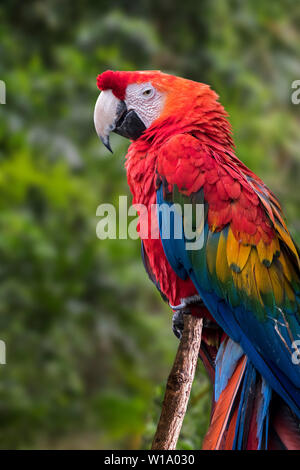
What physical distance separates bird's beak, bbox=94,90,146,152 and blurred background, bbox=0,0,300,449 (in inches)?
65.2

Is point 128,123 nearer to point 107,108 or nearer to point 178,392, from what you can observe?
point 107,108

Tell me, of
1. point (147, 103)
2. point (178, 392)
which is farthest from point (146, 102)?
point (178, 392)

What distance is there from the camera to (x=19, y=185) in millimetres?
3066

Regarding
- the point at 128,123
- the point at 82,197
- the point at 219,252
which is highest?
the point at 82,197

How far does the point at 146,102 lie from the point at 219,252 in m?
0.36

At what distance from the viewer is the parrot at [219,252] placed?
0.88 m

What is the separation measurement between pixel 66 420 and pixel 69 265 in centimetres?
89

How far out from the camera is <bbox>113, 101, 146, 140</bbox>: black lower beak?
1.12 metres

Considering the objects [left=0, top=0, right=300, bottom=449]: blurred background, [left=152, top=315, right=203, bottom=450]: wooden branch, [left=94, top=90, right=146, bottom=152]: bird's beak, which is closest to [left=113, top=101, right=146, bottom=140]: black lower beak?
[left=94, top=90, right=146, bottom=152]: bird's beak

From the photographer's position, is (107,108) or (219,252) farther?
(107,108)

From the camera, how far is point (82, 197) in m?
3.17

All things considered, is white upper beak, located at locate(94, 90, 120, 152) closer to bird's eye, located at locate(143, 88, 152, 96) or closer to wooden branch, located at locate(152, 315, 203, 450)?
bird's eye, located at locate(143, 88, 152, 96)

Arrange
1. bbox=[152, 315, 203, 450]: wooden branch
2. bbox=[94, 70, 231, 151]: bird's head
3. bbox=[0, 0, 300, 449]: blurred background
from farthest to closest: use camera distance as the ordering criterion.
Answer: bbox=[0, 0, 300, 449]: blurred background → bbox=[94, 70, 231, 151]: bird's head → bbox=[152, 315, 203, 450]: wooden branch
